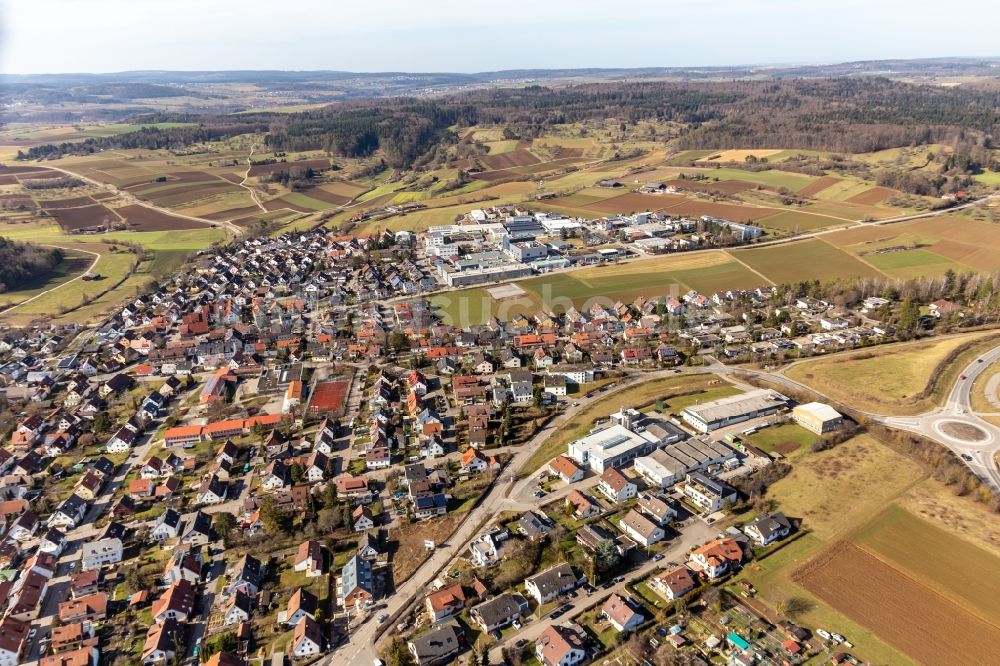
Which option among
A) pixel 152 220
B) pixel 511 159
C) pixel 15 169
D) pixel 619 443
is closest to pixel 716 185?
pixel 511 159

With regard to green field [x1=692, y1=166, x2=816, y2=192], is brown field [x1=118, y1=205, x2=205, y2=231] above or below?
below

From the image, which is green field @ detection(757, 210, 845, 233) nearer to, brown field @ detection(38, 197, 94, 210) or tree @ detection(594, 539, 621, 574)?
tree @ detection(594, 539, 621, 574)

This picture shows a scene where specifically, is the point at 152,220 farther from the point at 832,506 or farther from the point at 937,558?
the point at 937,558

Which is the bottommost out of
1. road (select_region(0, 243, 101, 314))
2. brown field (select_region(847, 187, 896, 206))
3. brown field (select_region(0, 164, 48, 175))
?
road (select_region(0, 243, 101, 314))

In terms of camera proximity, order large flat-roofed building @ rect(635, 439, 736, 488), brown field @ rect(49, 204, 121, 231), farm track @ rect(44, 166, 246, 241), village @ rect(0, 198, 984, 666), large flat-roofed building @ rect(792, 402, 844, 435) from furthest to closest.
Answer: farm track @ rect(44, 166, 246, 241) < brown field @ rect(49, 204, 121, 231) < large flat-roofed building @ rect(792, 402, 844, 435) < large flat-roofed building @ rect(635, 439, 736, 488) < village @ rect(0, 198, 984, 666)

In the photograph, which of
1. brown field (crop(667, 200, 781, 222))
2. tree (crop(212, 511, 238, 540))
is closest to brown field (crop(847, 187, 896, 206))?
brown field (crop(667, 200, 781, 222))
